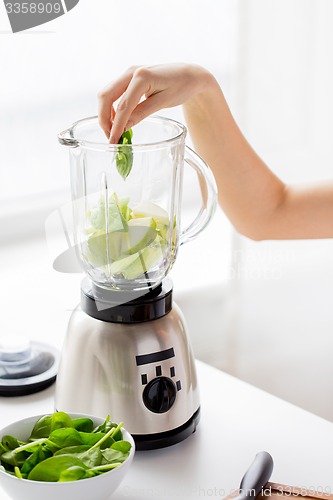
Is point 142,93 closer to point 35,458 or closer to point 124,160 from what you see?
point 124,160

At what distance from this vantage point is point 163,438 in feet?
3.15

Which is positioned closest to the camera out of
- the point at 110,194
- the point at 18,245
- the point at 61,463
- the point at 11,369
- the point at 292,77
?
the point at 61,463

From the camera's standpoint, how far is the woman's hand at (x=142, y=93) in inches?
36.7

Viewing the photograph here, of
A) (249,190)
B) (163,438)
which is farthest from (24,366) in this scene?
(249,190)

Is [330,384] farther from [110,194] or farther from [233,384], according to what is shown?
[110,194]

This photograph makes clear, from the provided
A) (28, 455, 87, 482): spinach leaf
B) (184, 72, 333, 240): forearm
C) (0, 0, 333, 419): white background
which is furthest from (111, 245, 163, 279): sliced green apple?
(0, 0, 333, 419): white background

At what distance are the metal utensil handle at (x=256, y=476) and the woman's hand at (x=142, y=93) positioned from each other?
396 mm

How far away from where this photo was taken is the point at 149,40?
1.76 metres

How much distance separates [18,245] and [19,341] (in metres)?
0.59

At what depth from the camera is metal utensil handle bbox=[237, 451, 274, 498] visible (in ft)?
2.74

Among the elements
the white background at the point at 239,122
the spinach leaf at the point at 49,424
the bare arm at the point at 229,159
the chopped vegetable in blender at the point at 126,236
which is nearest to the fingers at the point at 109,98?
the bare arm at the point at 229,159

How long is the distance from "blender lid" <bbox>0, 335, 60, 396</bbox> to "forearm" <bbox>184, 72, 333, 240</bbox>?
0.41 metres

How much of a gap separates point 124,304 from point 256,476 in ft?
0.79

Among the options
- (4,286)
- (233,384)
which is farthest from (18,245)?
(233,384)
